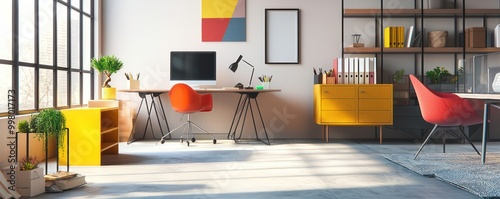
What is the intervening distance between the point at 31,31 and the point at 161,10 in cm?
234

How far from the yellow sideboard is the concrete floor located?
452 mm

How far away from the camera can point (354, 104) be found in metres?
6.08

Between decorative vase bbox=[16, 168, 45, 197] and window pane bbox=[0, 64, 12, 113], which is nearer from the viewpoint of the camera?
decorative vase bbox=[16, 168, 45, 197]

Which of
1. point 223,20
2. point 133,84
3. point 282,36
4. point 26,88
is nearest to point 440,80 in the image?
point 282,36

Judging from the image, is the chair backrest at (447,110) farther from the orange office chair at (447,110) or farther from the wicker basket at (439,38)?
the wicker basket at (439,38)

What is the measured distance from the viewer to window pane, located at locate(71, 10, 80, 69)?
582 cm

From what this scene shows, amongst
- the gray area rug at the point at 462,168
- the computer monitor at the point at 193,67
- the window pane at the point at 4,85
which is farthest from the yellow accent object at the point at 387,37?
the window pane at the point at 4,85

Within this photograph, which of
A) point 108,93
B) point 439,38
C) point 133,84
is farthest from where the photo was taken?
point 439,38

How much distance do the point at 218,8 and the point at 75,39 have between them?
74.4 inches

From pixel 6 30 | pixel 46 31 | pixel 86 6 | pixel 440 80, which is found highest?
pixel 86 6

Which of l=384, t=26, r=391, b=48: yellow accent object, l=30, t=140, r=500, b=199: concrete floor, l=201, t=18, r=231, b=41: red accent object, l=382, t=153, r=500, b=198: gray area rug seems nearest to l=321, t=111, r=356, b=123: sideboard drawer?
l=30, t=140, r=500, b=199: concrete floor

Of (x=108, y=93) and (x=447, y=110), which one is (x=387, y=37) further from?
(x=108, y=93)

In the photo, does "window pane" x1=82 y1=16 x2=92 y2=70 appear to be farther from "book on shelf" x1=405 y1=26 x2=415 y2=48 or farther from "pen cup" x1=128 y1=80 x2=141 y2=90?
"book on shelf" x1=405 y1=26 x2=415 y2=48

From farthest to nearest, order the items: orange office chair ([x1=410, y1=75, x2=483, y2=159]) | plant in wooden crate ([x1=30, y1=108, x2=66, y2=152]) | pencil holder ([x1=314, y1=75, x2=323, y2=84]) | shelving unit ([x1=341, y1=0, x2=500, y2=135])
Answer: shelving unit ([x1=341, y1=0, x2=500, y2=135]), pencil holder ([x1=314, y1=75, x2=323, y2=84]), orange office chair ([x1=410, y1=75, x2=483, y2=159]), plant in wooden crate ([x1=30, y1=108, x2=66, y2=152])
